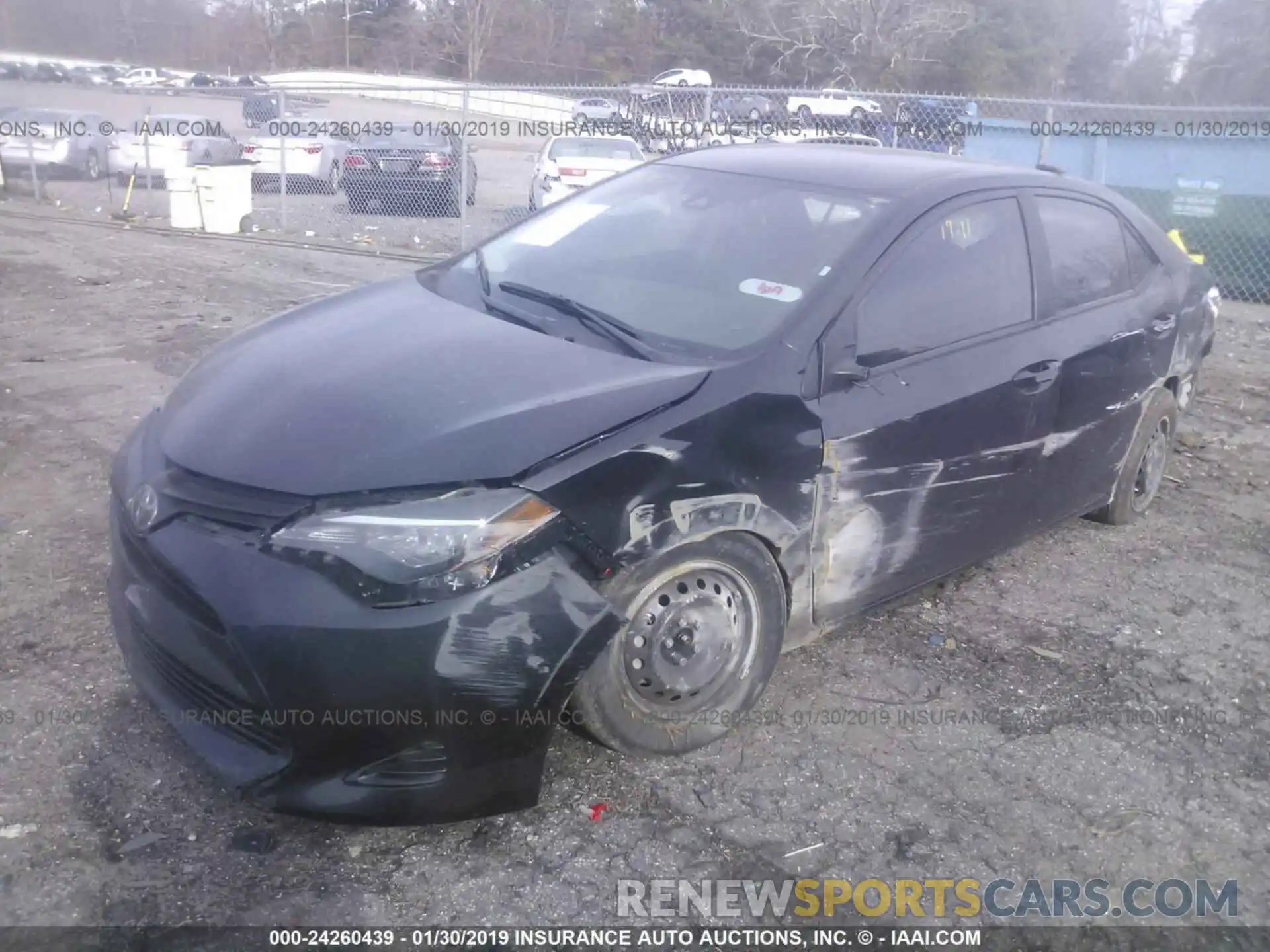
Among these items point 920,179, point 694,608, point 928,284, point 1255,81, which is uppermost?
point 1255,81

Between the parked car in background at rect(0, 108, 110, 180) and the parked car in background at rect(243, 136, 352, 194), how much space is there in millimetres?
3182

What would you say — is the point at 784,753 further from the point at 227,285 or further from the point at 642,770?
the point at 227,285

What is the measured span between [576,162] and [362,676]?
13.8 meters

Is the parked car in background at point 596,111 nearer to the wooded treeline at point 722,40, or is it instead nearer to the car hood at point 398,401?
the car hood at point 398,401

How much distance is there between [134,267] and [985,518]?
9.97m

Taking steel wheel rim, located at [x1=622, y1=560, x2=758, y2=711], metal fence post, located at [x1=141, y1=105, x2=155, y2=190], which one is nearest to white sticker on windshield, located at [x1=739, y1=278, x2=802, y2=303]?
steel wheel rim, located at [x1=622, y1=560, x2=758, y2=711]

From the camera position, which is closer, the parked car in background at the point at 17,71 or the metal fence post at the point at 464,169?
the metal fence post at the point at 464,169

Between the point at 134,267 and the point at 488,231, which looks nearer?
the point at 134,267

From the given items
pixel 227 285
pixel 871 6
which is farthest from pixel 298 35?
pixel 227 285

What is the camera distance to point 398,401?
2986mm

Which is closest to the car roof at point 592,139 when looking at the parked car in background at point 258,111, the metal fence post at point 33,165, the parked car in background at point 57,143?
the parked car in background at point 258,111

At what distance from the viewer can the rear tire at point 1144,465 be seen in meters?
5.06

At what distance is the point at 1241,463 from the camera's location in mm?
6484

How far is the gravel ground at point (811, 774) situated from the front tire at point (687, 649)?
0.51 feet
